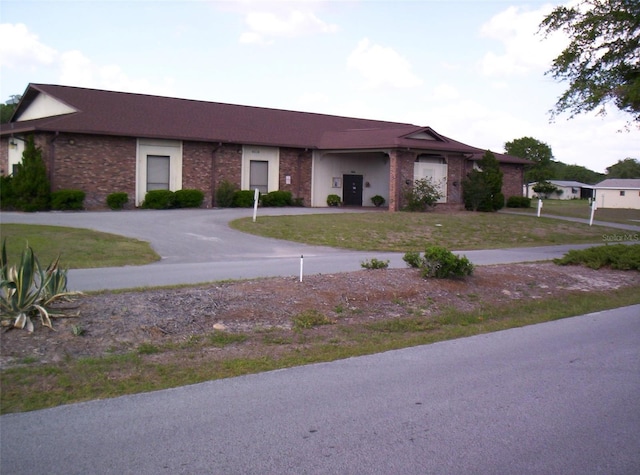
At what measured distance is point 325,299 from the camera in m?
10.5

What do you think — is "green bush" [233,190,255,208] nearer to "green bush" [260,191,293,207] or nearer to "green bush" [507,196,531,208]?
"green bush" [260,191,293,207]

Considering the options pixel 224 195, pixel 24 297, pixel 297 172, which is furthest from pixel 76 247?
pixel 297 172

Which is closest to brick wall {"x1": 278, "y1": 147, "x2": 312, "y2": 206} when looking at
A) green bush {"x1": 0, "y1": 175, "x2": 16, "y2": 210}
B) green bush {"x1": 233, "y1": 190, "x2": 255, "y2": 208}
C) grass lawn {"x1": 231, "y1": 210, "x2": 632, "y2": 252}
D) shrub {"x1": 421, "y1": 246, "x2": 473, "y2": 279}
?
green bush {"x1": 233, "y1": 190, "x2": 255, "y2": 208}

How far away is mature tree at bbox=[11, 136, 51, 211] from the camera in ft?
92.4

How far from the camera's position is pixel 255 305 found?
32.1ft

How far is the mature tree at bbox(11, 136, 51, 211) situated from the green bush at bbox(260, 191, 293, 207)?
36.3ft

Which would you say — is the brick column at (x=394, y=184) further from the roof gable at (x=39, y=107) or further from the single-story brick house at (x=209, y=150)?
the roof gable at (x=39, y=107)

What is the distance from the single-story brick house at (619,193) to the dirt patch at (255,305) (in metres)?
54.4

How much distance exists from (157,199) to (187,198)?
1.59 metres

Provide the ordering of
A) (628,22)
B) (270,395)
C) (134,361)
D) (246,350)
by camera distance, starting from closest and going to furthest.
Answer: (270,395)
(134,361)
(246,350)
(628,22)

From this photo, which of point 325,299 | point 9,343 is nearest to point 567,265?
point 325,299

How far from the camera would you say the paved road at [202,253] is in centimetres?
1355

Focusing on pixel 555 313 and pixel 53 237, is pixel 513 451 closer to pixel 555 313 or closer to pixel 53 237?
pixel 555 313

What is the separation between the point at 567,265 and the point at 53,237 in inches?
559
